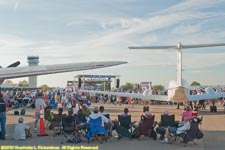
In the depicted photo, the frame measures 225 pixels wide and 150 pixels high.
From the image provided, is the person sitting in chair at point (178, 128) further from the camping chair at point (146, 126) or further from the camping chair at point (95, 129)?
the camping chair at point (95, 129)

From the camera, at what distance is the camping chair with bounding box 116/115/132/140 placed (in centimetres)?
1216

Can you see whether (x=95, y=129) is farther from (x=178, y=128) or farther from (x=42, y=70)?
(x=42, y=70)

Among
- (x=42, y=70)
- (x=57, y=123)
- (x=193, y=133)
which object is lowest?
(x=193, y=133)

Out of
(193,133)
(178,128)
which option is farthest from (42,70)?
(193,133)

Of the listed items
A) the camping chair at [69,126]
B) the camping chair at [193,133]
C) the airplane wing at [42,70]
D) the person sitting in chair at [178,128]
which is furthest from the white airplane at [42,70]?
the camping chair at [193,133]

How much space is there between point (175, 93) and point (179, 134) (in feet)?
48.9

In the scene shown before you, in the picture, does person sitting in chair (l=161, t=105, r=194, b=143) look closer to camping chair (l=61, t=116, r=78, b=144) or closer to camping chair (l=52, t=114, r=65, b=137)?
camping chair (l=61, t=116, r=78, b=144)

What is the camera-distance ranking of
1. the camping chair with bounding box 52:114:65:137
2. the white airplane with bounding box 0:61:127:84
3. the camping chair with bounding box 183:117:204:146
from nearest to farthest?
the camping chair with bounding box 183:117:204:146 < the camping chair with bounding box 52:114:65:137 < the white airplane with bounding box 0:61:127:84

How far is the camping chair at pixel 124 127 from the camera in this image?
1216 centimetres

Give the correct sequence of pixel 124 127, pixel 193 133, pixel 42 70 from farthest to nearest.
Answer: pixel 42 70 → pixel 124 127 → pixel 193 133

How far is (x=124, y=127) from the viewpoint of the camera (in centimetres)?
1230

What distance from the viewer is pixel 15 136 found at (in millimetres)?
12023

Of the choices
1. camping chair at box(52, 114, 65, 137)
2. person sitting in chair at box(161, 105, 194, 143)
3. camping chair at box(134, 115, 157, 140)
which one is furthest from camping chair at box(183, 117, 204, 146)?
camping chair at box(52, 114, 65, 137)

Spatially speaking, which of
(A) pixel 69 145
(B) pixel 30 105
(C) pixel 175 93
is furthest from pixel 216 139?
(B) pixel 30 105
